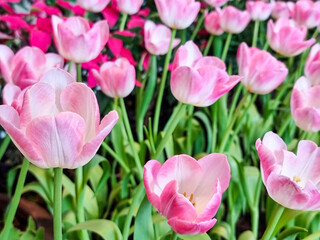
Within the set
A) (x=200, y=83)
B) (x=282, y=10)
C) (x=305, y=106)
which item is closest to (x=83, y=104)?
(x=200, y=83)

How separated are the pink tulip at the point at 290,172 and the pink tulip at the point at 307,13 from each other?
553 mm

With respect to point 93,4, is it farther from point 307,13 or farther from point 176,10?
point 307,13

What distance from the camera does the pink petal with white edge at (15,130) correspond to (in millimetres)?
332

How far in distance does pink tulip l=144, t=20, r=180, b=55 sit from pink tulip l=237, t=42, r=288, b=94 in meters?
0.14

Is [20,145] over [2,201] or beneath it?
over

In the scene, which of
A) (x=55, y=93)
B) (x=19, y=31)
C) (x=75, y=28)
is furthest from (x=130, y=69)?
(x=19, y=31)

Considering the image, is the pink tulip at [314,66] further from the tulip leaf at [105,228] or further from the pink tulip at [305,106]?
the tulip leaf at [105,228]

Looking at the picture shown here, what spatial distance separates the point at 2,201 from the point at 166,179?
0.58 m

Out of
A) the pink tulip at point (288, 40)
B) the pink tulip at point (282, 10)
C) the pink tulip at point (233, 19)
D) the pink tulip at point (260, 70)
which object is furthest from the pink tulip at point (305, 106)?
the pink tulip at point (282, 10)

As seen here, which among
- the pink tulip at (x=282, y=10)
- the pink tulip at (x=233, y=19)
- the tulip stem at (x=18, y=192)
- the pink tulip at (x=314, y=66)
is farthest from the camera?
the pink tulip at (x=282, y=10)

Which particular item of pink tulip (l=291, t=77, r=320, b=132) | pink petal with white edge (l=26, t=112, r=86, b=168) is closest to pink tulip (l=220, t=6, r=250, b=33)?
pink tulip (l=291, t=77, r=320, b=132)

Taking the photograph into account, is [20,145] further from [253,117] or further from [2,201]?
[253,117]

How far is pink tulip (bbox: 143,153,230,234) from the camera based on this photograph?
35cm

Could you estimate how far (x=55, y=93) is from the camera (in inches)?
15.3
